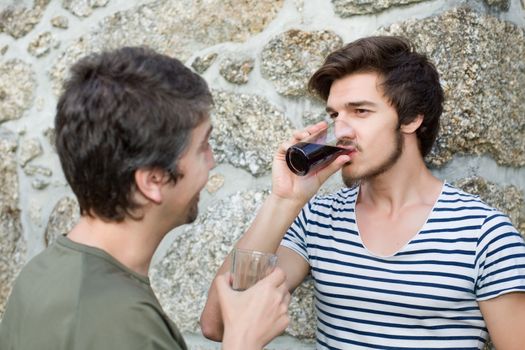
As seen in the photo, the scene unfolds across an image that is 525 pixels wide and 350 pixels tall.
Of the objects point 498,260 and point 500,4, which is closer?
point 498,260

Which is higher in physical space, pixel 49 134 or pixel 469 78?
pixel 469 78

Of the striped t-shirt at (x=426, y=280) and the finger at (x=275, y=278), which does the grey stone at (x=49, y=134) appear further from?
the finger at (x=275, y=278)

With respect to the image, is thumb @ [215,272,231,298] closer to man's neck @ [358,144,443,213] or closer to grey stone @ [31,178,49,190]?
man's neck @ [358,144,443,213]

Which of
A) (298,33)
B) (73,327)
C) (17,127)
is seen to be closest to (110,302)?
(73,327)

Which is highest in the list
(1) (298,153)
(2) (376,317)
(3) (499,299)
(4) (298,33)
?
(4) (298,33)

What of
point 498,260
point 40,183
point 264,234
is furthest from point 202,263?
point 498,260

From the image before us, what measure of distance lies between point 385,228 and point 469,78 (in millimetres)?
477

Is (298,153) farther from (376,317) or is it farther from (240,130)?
(376,317)

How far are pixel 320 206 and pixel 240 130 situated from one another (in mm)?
346

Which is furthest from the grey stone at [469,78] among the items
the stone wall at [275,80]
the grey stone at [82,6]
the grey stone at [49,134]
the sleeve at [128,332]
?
the grey stone at [49,134]

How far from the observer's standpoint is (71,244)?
4.03ft

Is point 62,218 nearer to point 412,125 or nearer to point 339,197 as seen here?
point 339,197

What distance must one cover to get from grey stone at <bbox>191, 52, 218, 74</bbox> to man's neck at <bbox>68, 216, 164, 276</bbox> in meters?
1.06

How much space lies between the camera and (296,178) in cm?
Result: 197
